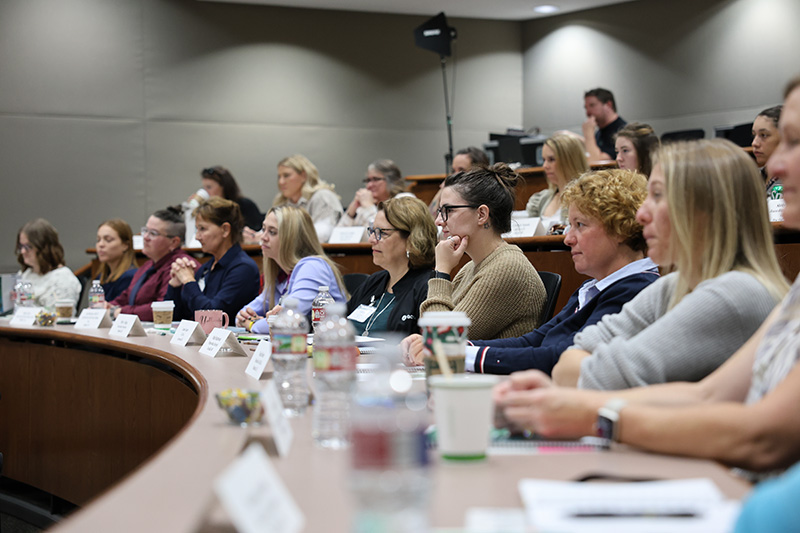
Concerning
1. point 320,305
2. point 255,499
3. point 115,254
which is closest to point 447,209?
point 320,305

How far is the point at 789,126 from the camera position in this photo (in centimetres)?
114

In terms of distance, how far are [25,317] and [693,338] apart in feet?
11.0

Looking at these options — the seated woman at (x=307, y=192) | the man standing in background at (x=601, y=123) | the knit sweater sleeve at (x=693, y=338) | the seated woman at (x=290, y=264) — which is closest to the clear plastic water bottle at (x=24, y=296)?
the seated woman at (x=290, y=264)

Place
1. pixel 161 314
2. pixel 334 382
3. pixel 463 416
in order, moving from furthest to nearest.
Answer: pixel 161 314, pixel 334 382, pixel 463 416

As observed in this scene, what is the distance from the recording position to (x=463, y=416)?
110 centimetres

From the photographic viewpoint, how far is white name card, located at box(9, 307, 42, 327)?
12.5 ft

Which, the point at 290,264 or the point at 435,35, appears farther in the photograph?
the point at 435,35

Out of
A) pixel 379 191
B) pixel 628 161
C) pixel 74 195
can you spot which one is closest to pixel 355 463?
pixel 628 161

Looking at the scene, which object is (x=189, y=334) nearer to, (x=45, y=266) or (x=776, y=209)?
(x=776, y=209)

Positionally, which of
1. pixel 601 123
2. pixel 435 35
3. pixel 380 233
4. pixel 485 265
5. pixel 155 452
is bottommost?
pixel 155 452

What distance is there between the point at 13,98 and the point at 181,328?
16.6ft

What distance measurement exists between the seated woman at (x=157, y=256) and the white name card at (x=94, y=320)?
2.66ft

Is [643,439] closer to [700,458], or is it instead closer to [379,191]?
[700,458]

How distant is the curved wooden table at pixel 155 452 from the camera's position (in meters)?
0.93
